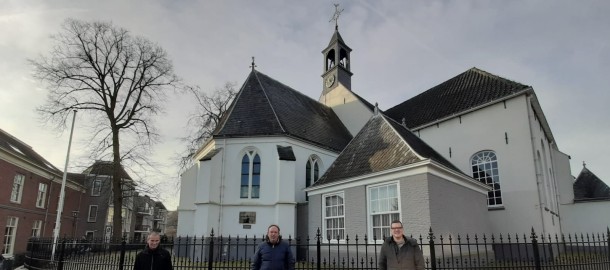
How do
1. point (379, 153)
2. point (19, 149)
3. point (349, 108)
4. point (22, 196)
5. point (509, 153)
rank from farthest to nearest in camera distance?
point (19, 149) → point (22, 196) → point (349, 108) → point (509, 153) → point (379, 153)

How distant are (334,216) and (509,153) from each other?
9.50m

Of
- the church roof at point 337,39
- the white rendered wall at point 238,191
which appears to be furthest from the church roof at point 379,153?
the church roof at point 337,39

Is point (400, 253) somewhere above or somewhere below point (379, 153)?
below

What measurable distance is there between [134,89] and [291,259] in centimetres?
2213

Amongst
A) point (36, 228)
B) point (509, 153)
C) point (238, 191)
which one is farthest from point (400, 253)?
point (36, 228)

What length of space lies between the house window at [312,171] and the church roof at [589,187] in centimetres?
1608

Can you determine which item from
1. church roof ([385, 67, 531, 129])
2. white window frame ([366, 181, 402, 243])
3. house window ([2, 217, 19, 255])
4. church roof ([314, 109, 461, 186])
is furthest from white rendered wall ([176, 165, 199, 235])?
house window ([2, 217, 19, 255])

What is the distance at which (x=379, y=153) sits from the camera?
14.3 metres

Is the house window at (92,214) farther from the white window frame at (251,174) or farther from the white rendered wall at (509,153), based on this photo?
the white rendered wall at (509,153)

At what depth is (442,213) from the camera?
39.3 feet

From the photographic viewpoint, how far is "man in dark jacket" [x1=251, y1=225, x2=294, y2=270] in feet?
19.0

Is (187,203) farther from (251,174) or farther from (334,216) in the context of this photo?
(334,216)

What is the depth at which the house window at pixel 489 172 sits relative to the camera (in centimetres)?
1770

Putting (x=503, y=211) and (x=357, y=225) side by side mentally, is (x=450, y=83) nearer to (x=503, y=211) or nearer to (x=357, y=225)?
(x=503, y=211)
